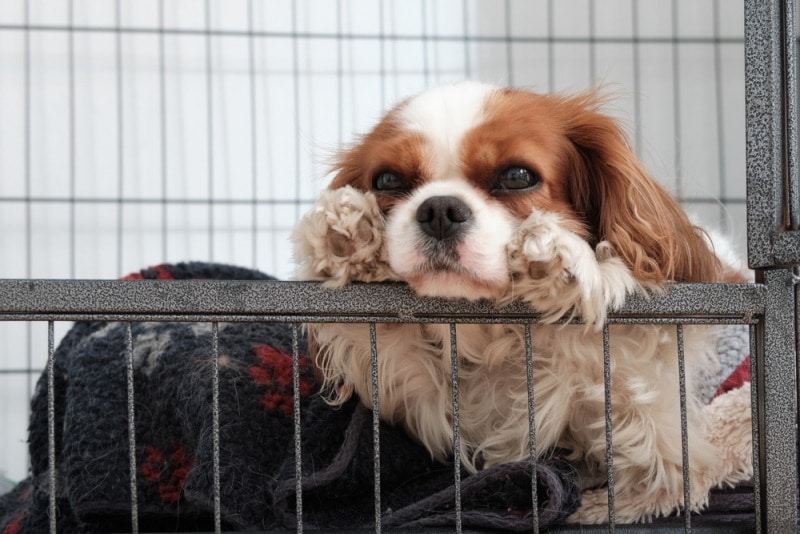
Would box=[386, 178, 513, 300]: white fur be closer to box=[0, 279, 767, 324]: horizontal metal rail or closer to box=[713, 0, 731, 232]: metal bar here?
box=[0, 279, 767, 324]: horizontal metal rail

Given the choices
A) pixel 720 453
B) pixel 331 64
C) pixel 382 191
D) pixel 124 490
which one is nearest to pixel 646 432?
pixel 720 453

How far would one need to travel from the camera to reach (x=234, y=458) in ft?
3.70

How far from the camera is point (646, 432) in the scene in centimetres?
114

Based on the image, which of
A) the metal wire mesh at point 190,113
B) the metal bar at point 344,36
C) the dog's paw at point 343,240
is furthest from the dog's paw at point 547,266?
the metal bar at point 344,36

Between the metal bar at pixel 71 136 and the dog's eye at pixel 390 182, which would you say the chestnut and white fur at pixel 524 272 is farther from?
the metal bar at pixel 71 136

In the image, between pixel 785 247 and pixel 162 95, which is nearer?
pixel 785 247

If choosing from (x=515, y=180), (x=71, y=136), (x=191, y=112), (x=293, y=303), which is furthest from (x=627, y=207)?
(x=71, y=136)

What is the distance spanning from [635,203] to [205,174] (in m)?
1.68

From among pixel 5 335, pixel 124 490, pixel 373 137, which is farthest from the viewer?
pixel 5 335

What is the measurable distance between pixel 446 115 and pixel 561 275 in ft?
0.99

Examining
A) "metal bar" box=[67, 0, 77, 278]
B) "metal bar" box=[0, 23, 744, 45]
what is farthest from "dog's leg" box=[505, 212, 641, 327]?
"metal bar" box=[67, 0, 77, 278]

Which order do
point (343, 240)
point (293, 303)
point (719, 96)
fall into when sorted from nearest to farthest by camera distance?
1. point (293, 303)
2. point (343, 240)
3. point (719, 96)

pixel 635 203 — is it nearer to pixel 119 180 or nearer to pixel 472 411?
pixel 472 411

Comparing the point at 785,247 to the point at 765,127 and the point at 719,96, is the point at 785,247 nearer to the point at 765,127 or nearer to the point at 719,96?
the point at 765,127
